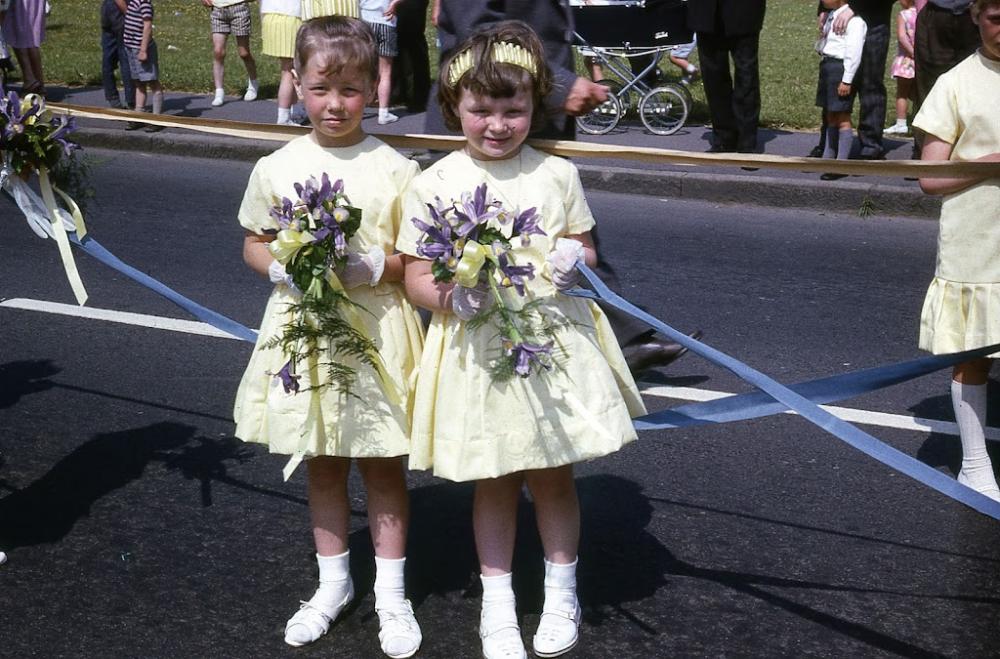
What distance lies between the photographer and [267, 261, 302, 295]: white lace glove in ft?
10.5

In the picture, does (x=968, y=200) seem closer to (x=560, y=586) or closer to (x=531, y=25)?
(x=531, y=25)

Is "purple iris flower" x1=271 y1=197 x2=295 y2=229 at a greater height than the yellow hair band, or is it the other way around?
the yellow hair band

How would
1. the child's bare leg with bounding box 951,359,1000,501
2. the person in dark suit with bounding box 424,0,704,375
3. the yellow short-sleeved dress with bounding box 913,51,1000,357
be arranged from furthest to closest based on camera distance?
the child's bare leg with bounding box 951,359,1000,501, the person in dark suit with bounding box 424,0,704,375, the yellow short-sleeved dress with bounding box 913,51,1000,357

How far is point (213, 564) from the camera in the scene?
4.00m

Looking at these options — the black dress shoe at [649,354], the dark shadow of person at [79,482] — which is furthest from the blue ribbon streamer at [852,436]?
the black dress shoe at [649,354]

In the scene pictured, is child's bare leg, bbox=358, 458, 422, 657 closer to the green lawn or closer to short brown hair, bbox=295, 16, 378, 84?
short brown hair, bbox=295, 16, 378, 84

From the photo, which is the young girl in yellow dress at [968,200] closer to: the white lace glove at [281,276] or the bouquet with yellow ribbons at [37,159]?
the white lace glove at [281,276]

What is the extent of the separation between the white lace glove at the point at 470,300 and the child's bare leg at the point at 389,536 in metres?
0.55

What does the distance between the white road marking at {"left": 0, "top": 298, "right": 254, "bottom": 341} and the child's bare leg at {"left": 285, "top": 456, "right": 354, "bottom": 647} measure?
117 inches

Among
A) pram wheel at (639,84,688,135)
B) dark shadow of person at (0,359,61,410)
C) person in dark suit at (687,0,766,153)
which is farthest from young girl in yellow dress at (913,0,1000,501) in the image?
pram wheel at (639,84,688,135)

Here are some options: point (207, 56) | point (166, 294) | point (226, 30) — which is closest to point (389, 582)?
point (166, 294)

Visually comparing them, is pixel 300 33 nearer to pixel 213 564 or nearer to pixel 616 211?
pixel 213 564

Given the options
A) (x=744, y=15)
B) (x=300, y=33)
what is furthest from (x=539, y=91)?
(x=744, y=15)

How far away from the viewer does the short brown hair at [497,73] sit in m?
3.20
